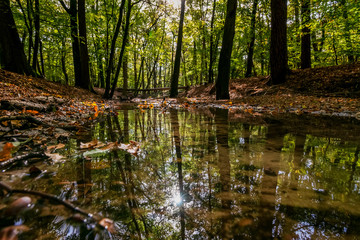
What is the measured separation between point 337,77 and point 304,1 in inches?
170

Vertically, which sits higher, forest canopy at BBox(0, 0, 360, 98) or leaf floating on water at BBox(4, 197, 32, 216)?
forest canopy at BBox(0, 0, 360, 98)

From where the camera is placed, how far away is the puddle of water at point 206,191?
716mm

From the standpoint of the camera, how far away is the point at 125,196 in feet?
3.09

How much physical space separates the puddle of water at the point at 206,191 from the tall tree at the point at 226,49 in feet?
19.9

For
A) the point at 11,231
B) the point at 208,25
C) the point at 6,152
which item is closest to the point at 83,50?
the point at 208,25

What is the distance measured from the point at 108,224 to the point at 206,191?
1.67 feet

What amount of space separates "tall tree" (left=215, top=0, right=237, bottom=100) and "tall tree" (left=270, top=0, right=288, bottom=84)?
1.66 meters

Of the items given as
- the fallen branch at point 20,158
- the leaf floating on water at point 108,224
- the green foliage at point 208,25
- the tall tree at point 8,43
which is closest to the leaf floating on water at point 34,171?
the fallen branch at point 20,158

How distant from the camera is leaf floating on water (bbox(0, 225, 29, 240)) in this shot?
2.12 feet

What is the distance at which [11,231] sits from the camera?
67 cm

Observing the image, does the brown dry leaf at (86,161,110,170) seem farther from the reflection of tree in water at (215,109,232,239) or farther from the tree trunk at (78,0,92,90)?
the tree trunk at (78,0,92,90)

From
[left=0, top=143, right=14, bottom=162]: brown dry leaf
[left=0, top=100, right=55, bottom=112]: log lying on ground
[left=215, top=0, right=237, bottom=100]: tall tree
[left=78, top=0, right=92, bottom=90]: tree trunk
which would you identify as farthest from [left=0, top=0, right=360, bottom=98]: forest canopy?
[left=0, top=143, right=14, bottom=162]: brown dry leaf

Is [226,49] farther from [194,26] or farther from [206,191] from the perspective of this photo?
[194,26]

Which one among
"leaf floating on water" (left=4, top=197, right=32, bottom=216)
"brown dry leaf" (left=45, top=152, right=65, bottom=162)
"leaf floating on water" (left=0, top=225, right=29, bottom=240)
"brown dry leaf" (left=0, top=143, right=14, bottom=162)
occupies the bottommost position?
"leaf floating on water" (left=0, top=225, right=29, bottom=240)
